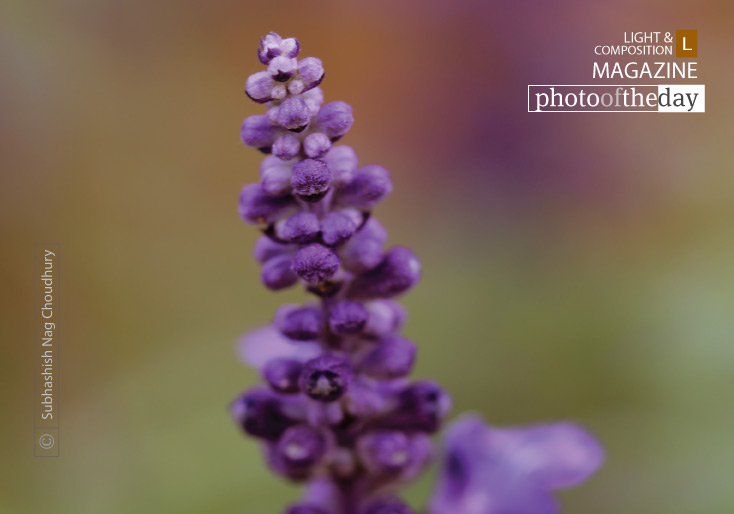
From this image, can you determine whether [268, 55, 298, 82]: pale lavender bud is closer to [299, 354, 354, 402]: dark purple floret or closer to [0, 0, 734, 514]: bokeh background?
[299, 354, 354, 402]: dark purple floret

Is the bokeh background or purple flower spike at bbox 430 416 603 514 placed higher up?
the bokeh background

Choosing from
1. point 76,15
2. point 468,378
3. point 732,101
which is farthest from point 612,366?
point 76,15

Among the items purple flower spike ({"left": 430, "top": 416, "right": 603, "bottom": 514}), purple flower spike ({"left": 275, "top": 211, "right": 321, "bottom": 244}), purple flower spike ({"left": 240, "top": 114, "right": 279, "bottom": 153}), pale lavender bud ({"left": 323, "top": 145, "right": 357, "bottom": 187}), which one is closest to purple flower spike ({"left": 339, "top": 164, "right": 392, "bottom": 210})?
pale lavender bud ({"left": 323, "top": 145, "right": 357, "bottom": 187})

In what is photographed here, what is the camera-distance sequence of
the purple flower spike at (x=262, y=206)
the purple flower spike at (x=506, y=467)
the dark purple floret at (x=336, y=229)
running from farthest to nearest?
the purple flower spike at (x=506, y=467), the purple flower spike at (x=262, y=206), the dark purple floret at (x=336, y=229)

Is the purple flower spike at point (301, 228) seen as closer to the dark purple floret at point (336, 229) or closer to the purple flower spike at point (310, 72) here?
the dark purple floret at point (336, 229)

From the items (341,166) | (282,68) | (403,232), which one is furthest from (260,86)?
(403,232)

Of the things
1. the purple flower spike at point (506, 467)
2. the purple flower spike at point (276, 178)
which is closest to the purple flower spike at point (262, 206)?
the purple flower spike at point (276, 178)

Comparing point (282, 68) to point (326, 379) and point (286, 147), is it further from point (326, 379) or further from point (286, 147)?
point (326, 379)
